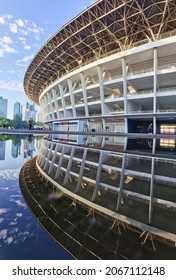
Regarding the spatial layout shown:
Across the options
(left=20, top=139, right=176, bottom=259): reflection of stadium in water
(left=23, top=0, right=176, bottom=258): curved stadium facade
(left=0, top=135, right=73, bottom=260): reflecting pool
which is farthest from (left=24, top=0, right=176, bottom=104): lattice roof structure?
(left=0, top=135, right=73, bottom=260): reflecting pool

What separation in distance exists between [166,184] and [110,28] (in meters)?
26.9

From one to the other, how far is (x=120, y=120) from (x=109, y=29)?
1397 cm

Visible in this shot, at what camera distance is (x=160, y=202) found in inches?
157

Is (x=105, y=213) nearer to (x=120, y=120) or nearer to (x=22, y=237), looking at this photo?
(x=22, y=237)

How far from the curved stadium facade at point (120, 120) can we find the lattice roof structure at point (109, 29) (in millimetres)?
129

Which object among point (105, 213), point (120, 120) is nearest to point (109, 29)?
point (120, 120)

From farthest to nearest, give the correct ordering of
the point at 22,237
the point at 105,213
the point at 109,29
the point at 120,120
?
the point at 120,120 → the point at 109,29 → the point at 105,213 → the point at 22,237

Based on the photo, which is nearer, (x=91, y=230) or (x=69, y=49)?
(x=91, y=230)

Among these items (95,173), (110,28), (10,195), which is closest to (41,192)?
(10,195)

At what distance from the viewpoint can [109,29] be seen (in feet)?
84.0

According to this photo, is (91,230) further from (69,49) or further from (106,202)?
(69,49)
